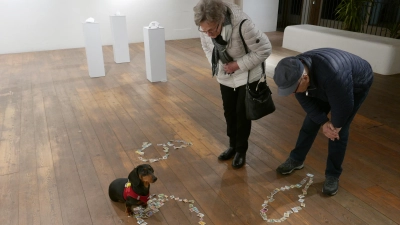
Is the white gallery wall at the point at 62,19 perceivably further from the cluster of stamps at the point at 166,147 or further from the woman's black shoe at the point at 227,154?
the woman's black shoe at the point at 227,154

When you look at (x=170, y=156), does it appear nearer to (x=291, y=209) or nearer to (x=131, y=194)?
(x=131, y=194)

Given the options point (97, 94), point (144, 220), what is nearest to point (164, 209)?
point (144, 220)

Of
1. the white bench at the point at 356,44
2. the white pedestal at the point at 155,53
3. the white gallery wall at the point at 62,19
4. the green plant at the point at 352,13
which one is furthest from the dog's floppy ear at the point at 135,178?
the green plant at the point at 352,13

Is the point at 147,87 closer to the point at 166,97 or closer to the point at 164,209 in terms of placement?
the point at 166,97

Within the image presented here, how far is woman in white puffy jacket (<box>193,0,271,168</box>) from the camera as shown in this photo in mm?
2223

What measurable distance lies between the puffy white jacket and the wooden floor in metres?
0.87

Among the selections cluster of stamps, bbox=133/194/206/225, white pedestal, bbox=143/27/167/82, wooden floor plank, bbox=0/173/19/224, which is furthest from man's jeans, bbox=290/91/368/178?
white pedestal, bbox=143/27/167/82

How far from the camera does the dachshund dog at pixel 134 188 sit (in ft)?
6.90

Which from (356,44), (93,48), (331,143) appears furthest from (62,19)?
(331,143)

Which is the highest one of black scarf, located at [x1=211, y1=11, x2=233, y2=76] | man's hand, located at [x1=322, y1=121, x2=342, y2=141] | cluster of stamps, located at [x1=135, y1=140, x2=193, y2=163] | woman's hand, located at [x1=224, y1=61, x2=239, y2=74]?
black scarf, located at [x1=211, y1=11, x2=233, y2=76]

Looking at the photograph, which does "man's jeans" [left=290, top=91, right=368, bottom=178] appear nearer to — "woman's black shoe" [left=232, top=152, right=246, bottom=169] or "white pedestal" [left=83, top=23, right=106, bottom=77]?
"woman's black shoe" [left=232, top=152, right=246, bottom=169]

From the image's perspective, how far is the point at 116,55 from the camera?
6562 millimetres

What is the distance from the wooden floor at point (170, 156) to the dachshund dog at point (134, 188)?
10 cm

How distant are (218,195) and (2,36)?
7226 millimetres
